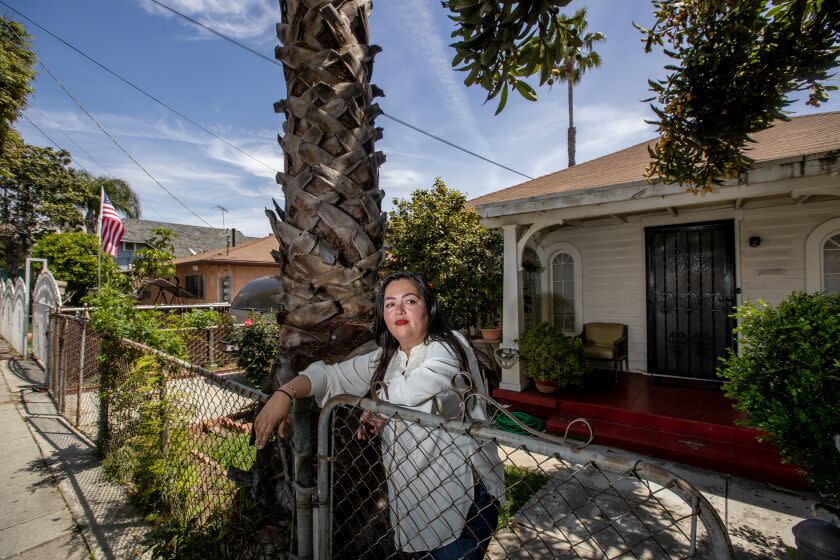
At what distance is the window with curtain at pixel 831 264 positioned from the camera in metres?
5.65

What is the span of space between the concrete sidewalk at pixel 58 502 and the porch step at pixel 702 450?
4.95 metres

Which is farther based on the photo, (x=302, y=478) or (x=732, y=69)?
(x=732, y=69)

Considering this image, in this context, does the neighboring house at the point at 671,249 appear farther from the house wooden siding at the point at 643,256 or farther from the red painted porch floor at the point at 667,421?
the red painted porch floor at the point at 667,421

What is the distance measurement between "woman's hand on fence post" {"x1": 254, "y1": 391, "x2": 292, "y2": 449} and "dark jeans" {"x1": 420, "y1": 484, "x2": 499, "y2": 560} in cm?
80

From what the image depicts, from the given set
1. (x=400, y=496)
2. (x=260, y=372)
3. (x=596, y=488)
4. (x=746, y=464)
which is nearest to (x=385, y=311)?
(x=400, y=496)

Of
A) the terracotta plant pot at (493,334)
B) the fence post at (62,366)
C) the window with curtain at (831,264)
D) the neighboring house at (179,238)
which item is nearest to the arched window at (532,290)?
the terracotta plant pot at (493,334)

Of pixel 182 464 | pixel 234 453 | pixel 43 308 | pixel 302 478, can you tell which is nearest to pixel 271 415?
pixel 302 478

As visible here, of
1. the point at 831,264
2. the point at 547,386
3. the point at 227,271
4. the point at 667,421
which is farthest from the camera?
the point at 227,271

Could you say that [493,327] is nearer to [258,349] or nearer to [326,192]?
[258,349]

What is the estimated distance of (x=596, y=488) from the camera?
398 cm

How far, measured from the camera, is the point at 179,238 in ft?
118

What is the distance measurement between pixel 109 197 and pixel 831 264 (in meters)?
42.9

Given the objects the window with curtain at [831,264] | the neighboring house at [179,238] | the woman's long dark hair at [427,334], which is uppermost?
the neighboring house at [179,238]

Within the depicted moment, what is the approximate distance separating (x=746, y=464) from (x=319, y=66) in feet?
17.9
